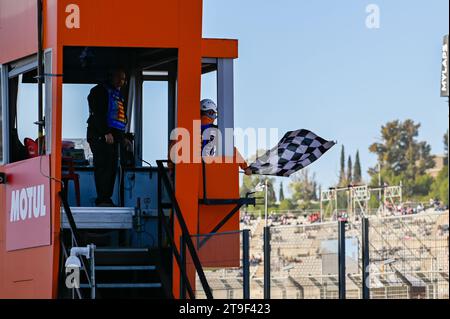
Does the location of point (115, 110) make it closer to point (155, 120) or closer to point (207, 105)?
point (207, 105)

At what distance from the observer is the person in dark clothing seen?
657 inches

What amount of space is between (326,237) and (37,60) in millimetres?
3971

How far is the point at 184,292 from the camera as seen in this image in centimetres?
Answer: 1528

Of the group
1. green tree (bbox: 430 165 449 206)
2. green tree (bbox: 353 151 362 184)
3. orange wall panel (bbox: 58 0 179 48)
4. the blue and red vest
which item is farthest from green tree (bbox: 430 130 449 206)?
orange wall panel (bbox: 58 0 179 48)

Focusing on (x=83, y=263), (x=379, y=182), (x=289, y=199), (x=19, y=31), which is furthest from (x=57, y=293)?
(x=289, y=199)

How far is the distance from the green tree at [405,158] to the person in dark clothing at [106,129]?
5981cm

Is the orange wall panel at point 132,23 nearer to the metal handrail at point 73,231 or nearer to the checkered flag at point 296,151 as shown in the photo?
the metal handrail at point 73,231

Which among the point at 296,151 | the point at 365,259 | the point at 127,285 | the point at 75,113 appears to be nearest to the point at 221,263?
the point at 127,285

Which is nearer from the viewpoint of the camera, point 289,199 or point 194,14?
point 194,14

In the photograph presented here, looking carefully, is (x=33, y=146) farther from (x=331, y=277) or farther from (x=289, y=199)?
(x=289, y=199)

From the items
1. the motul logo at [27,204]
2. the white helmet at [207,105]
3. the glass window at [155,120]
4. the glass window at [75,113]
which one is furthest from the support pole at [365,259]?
the glass window at [75,113]

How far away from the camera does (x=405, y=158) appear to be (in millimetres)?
83562

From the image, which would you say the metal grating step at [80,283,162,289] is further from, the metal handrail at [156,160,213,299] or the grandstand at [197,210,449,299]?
the grandstand at [197,210,449,299]

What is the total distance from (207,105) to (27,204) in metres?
2.55
